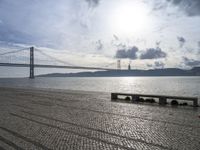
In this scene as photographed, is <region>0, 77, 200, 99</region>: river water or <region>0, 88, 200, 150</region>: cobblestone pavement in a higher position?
<region>0, 88, 200, 150</region>: cobblestone pavement

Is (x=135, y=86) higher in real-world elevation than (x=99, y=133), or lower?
lower

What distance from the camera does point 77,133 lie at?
5.75 meters

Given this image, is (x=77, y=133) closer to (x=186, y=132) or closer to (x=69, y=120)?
(x=69, y=120)

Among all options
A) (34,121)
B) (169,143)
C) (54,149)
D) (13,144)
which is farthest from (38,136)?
(169,143)

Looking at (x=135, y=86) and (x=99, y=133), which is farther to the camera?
(x=135, y=86)

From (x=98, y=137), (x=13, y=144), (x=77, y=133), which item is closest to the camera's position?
(x=13, y=144)

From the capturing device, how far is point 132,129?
244 inches

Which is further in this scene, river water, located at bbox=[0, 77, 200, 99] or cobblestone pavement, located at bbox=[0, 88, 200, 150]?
river water, located at bbox=[0, 77, 200, 99]

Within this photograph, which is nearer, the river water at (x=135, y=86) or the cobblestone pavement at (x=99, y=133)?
the cobblestone pavement at (x=99, y=133)

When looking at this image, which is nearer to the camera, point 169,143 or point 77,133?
point 169,143

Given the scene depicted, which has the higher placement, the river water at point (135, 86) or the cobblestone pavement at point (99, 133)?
the cobblestone pavement at point (99, 133)

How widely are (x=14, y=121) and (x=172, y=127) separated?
4.82m

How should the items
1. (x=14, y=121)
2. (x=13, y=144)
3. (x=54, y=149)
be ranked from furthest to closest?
1. (x=14, y=121)
2. (x=13, y=144)
3. (x=54, y=149)

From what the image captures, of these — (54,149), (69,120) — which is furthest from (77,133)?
(69,120)
